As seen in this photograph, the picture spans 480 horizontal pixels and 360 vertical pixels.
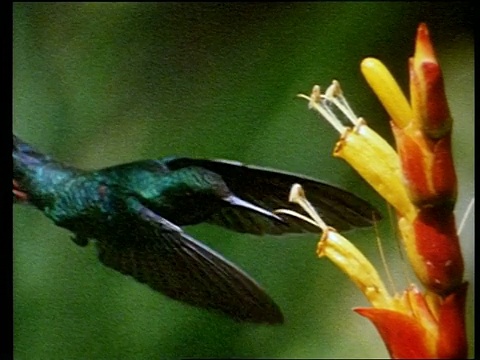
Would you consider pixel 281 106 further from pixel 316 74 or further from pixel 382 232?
pixel 382 232

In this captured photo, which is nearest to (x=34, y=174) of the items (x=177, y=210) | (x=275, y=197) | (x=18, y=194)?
(x=18, y=194)

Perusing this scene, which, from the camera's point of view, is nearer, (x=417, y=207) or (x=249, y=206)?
(x=417, y=207)

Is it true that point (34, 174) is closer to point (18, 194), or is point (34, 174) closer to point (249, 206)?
point (18, 194)

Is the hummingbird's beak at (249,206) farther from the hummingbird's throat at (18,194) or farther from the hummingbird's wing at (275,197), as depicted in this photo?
the hummingbird's throat at (18,194)

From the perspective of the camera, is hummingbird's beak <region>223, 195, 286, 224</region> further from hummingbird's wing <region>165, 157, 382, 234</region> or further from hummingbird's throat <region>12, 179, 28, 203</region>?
hummingbird's throat <region>12, 179, 28, 203</region>

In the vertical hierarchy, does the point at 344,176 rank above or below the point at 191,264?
above

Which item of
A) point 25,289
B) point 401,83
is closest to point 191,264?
point 25,289
